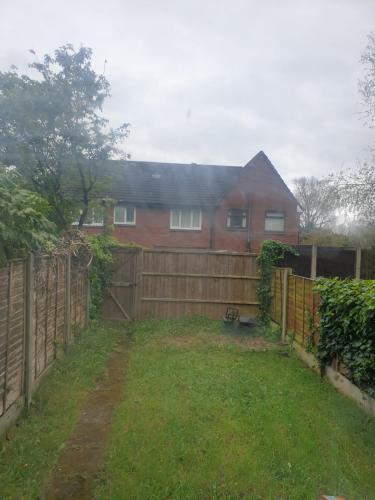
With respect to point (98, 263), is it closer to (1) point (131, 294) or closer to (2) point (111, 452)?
(1) point (131, 294)

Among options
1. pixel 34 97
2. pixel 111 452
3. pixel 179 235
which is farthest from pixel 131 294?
pixel 179 235

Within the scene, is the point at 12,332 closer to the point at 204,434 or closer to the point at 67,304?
the point at 204,434

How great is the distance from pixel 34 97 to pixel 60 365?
6.49 metres

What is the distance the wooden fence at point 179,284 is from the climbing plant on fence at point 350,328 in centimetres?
447

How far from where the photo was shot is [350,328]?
492 cm

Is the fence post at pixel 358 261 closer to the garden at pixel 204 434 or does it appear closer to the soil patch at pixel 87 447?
the garden at pixel 204 434

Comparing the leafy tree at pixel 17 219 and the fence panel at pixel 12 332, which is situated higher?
the leafy tree at pixel 17 219

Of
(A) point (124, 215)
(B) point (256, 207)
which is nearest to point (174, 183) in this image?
(A) point (124, 215)

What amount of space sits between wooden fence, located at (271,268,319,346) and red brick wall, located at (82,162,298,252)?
32.7 ft

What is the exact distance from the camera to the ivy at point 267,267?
33.4ft

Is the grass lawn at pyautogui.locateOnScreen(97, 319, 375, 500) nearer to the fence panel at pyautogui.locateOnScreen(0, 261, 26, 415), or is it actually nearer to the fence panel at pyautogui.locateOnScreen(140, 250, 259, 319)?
the fence panel at pyautogui.locateOnScreen(0, 261, 26, 415)

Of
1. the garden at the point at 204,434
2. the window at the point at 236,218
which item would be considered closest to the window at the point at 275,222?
the window at the point at 236,218

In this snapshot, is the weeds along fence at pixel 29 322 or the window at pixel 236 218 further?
the window at pixel 236 218

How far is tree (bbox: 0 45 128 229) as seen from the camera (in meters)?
9.26
